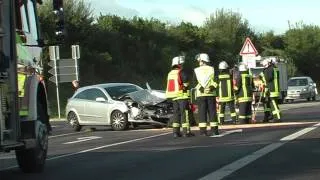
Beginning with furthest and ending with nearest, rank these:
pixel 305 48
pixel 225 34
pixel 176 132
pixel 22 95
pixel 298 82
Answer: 1. pixel 305 48
2. pixel 225 34
3. pixel 298 82
4. pixel 176 132
5. pixel 22 95

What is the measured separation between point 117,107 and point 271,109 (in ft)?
15.9

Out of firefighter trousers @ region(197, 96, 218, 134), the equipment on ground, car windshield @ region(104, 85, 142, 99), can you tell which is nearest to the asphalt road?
firefighter trousers @ region(197, 96, 218, 134)

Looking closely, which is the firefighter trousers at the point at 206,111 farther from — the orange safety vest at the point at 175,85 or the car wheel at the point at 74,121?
the car wheel at the point at 74,121

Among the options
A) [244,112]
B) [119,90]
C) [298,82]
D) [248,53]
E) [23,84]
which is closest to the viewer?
[23,84]

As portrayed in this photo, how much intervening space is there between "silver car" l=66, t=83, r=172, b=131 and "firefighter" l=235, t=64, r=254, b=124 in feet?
7.15

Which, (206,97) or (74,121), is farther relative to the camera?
(74,121)

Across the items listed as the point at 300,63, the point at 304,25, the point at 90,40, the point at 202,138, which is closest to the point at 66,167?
the point at 202,138

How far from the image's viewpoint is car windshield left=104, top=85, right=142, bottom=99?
2238 cm

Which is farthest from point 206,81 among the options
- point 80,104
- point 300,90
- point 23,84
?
point 300,90

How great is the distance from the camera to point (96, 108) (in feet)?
72.8

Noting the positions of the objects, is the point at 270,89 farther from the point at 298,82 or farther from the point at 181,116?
the point at 298,82

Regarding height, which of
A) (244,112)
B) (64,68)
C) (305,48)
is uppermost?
(305,48)

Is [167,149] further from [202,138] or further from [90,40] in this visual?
[90,40]

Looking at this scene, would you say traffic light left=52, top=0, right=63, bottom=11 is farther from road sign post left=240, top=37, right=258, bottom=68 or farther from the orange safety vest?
road sign post left=240, top=37, right=258, bottom=68
